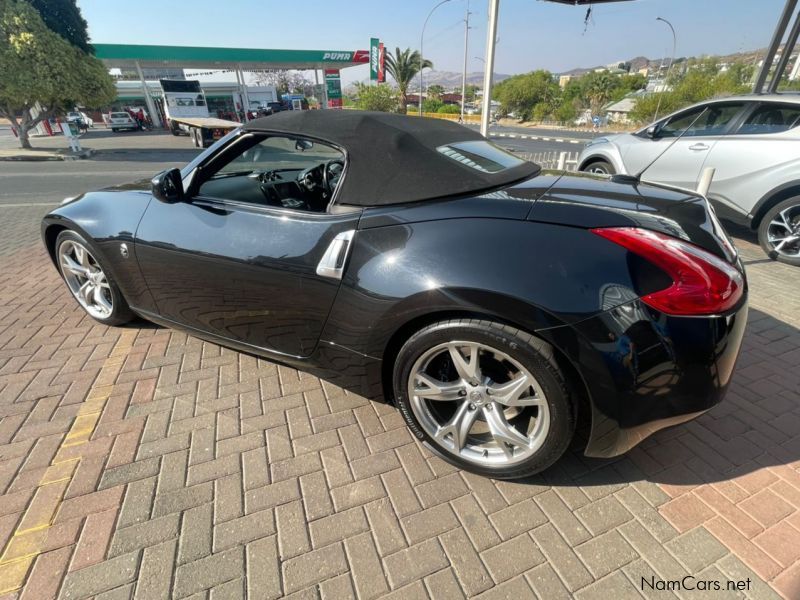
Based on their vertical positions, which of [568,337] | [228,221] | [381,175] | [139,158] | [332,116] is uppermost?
[332,116]

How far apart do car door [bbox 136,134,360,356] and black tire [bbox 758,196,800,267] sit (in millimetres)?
4788

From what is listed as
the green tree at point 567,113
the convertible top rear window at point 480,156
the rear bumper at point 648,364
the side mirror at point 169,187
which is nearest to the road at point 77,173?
the side mirror at point 169,187

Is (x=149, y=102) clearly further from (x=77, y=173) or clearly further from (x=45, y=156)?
(x=77, y=173)

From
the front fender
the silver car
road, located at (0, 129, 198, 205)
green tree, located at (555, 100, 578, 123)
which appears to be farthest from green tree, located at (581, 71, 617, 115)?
the front fender

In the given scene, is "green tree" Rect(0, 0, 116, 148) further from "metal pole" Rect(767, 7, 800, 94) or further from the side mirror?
"metal pole" Rect(767, 7, 800, 94)

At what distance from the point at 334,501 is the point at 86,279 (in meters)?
2.77

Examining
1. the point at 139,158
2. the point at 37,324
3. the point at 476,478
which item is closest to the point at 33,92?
the point at 139,158

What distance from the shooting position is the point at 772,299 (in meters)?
3.53

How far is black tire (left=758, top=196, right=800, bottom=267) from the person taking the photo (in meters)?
4.23

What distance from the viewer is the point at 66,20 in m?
18.5

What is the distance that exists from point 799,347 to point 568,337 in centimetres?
251

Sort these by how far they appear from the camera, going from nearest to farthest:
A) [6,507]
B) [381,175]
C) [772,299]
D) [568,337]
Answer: [568,337]
[6,507]
[381,175]
[772,299]

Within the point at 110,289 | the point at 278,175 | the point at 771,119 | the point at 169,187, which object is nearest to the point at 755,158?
the point at 771,119

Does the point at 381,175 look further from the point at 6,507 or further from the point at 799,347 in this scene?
the point at 799,347
